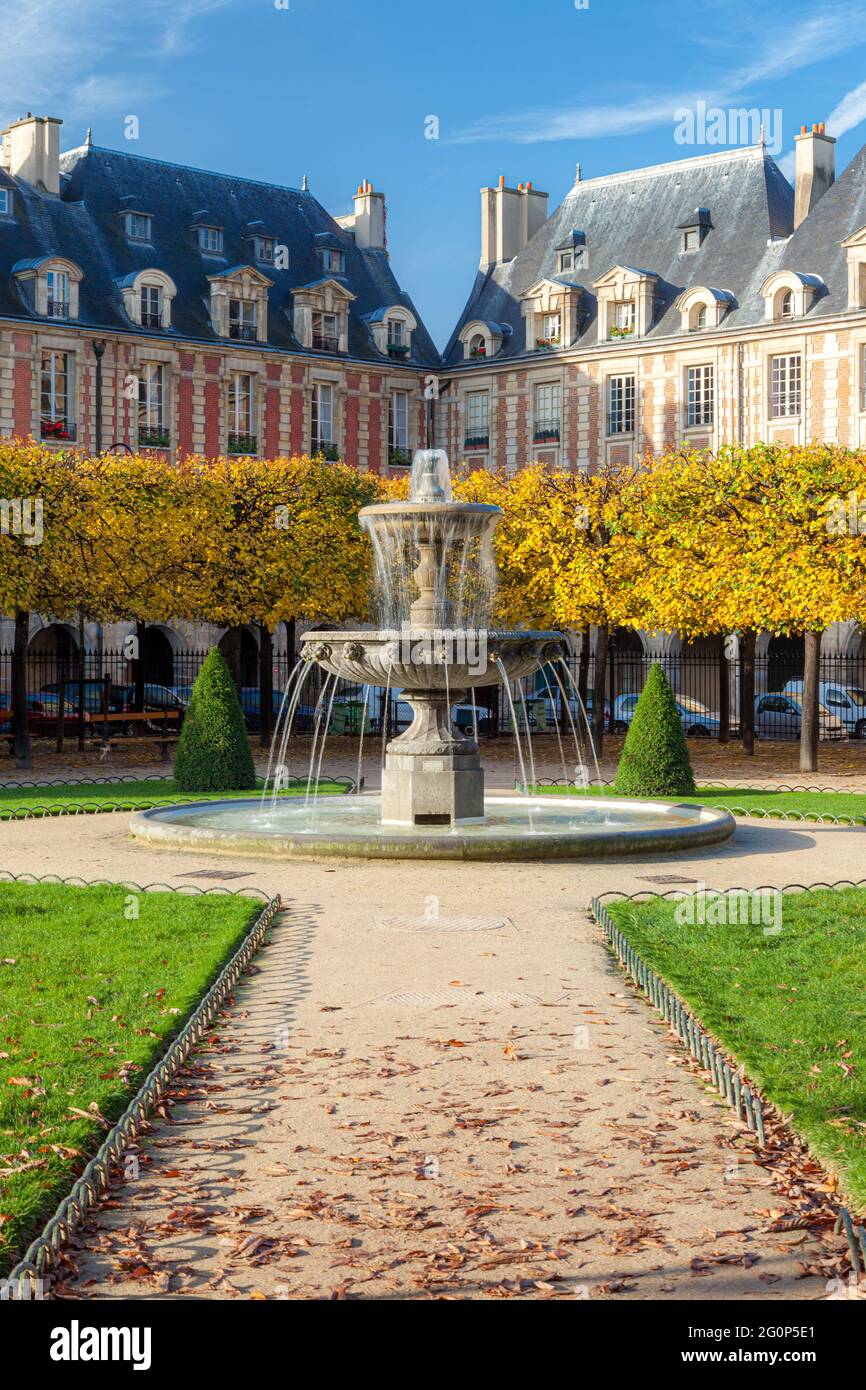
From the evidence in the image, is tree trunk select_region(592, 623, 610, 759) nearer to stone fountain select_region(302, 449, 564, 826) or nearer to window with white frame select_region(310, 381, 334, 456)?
stone fountain select_region(302, 449, 564, 826)

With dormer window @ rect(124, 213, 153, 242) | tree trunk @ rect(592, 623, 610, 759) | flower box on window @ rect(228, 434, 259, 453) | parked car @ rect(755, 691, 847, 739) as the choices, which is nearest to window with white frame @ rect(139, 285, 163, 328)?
dormer window @ rect(124, 213, 153, 242)

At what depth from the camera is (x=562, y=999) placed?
A: 775 centimetres

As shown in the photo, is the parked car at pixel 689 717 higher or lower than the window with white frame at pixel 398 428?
lower

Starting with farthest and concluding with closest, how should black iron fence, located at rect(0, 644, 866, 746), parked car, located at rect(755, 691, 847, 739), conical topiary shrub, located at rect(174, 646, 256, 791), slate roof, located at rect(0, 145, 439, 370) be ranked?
slate roof, located at rect(0, 145, 439, 370)
parked car, located at rect(755, 691, 847, 739)
black iron fence, located at rect(0, 644, 866, 746)
conical topiary shrub, located at rect(174, 646, 256, 791)

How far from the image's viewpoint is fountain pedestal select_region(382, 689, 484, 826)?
14.1m

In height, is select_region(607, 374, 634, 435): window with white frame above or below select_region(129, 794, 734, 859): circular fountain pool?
above

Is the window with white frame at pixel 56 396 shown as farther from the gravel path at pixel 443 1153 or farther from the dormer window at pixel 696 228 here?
the gravel path at pixel 443 1153

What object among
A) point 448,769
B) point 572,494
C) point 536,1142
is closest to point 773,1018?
point 536,1142

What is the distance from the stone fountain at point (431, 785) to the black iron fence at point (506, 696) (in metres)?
12.0

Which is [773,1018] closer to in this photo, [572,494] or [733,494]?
[733,494]

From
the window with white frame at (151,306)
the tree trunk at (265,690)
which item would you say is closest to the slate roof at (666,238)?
the window with white frame at (151,306)

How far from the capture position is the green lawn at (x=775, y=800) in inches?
643

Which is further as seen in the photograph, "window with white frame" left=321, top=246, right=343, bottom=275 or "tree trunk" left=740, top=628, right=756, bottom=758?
"window with white frame" left=321, top=246, right=343, bottom=275

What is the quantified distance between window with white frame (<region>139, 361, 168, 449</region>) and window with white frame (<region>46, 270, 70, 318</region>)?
7.49ft
